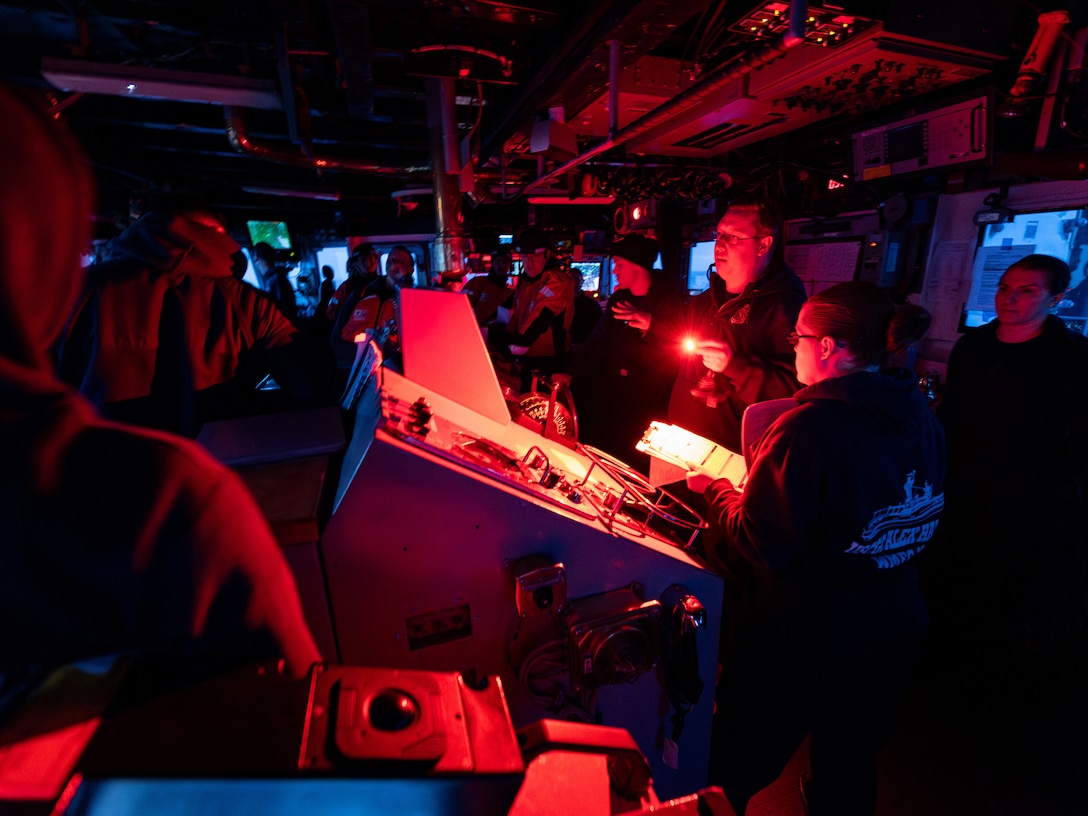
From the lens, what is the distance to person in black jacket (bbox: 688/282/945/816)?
4.20ft

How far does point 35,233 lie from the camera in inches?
23.5

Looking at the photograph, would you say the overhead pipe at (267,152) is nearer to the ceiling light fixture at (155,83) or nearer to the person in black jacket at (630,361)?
the ceiling light fixture at (155,83)

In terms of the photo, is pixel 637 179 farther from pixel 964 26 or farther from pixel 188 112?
pixel 188 112

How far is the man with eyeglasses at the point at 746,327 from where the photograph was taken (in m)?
2.07

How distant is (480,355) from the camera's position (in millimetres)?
2018

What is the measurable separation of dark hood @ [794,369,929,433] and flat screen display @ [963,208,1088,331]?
8.78ft

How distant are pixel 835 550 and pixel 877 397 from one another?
44cm

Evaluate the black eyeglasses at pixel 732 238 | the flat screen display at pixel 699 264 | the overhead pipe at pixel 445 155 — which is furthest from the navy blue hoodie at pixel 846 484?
the flat screen display at pixel 699 264

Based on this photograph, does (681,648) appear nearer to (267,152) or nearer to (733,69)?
(733,69)

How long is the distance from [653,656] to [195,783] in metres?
1.03

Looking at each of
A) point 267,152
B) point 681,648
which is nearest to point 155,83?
point 267,152

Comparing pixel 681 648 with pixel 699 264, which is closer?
pixel 681 648

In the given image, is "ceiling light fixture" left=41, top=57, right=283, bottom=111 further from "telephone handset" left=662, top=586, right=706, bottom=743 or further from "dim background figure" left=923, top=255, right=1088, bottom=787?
"dim background figure" left=923, top=255, right=1088, bottom=787

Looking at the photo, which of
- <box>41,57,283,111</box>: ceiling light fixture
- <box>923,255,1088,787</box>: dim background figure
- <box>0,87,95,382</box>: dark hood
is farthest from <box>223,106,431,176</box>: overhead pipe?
<box>923,255,1088,787</box>: dim background figure
